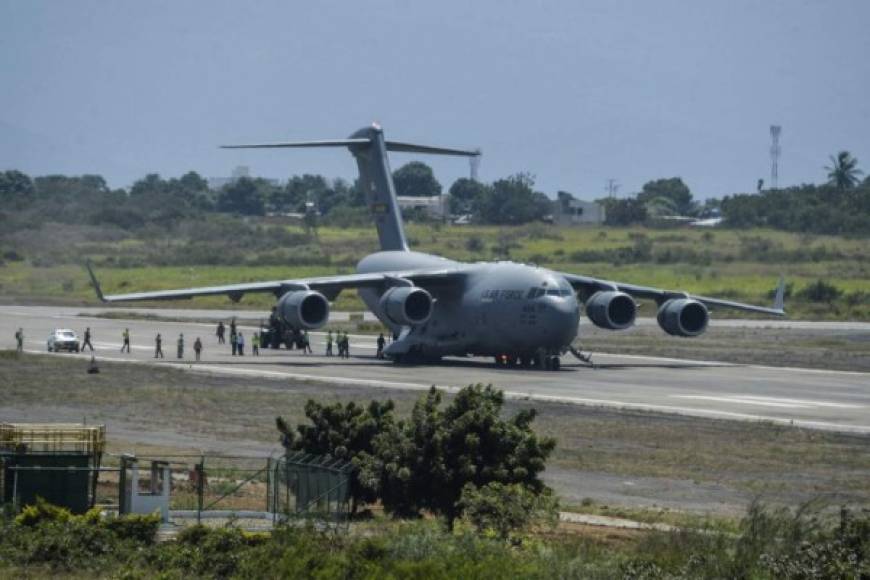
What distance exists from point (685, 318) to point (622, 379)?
793 cm

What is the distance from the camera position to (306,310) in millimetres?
59969

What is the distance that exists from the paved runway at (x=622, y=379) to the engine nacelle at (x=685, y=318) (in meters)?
1.27

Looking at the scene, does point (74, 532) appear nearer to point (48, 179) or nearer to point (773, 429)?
point (773, 429)

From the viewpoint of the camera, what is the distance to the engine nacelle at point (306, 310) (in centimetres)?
5972

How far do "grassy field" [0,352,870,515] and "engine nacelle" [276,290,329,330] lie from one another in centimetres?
499

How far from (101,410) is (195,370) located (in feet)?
44.3

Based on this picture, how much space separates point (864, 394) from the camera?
51.8 meters

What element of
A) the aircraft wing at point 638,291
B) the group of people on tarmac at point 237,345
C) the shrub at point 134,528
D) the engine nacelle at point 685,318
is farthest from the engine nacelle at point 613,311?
the shrub at point 134,528

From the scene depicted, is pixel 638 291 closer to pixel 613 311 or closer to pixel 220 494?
pixel 613 311

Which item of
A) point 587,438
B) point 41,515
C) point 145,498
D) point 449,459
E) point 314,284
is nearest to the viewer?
point 41,515

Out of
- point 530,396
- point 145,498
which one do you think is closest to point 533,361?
point 530,396

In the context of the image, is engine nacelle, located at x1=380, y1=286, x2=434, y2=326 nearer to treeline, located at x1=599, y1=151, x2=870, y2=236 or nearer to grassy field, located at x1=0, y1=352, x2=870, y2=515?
→ grassy field, located at x1=0, y1=352, x2=870, y2=515

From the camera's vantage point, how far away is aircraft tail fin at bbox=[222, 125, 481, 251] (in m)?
69.4

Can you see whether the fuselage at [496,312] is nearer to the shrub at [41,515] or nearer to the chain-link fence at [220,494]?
the chain-link fence at [220,494]
